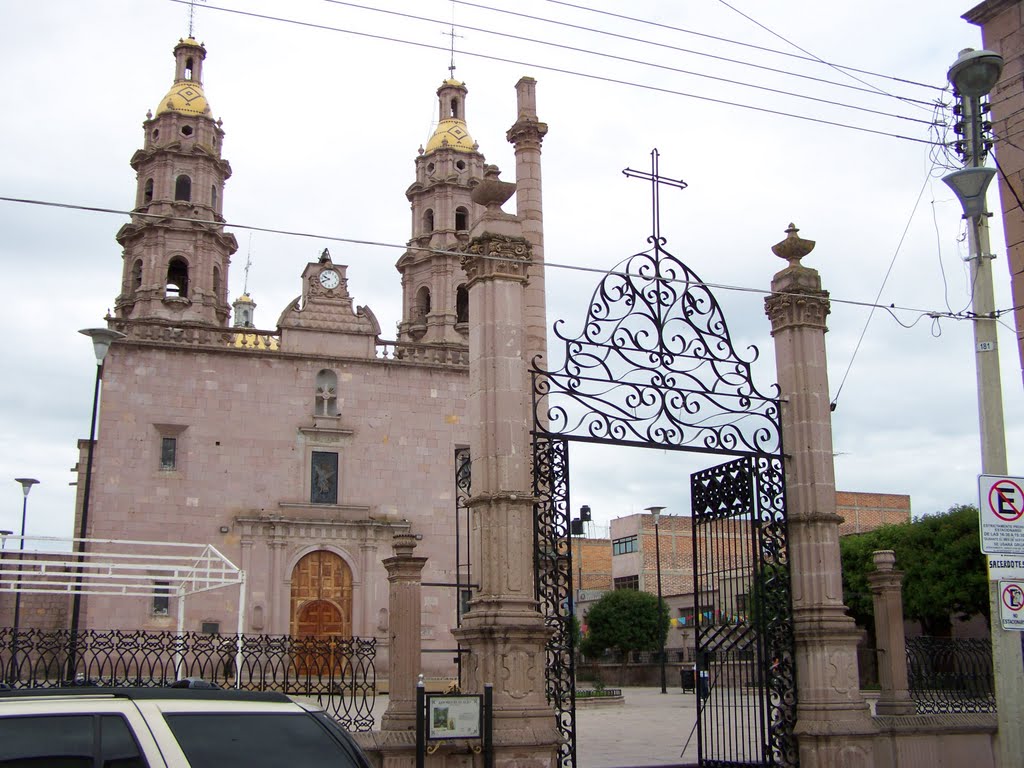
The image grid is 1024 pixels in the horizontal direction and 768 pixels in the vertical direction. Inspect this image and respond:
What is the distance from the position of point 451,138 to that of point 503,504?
112 ft

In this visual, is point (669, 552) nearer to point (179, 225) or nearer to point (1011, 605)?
point (179, 225)

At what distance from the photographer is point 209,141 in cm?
4084

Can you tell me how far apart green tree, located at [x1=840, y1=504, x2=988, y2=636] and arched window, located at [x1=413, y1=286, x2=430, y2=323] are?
19.3 metres

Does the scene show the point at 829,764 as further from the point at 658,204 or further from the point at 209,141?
the point at 209,141

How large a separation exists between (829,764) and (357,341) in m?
27.1

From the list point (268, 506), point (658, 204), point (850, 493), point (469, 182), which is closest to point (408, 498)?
point (268, 506)

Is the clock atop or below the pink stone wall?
atop

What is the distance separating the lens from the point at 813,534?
13359mm

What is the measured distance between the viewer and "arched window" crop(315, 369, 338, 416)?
119 ft

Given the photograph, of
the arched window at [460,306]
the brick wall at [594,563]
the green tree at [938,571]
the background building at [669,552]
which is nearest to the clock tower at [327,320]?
the arched window at [460,306]

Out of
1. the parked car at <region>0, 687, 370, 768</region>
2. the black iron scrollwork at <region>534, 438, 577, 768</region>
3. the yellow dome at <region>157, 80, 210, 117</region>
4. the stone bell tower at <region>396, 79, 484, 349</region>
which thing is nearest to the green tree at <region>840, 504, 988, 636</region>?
the stone bell tower at <region>396, 79, 484, 349</region>

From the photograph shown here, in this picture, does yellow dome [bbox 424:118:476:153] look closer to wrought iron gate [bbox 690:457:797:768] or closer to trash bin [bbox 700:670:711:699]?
wrought iron gate [bbox 690:457:797:768]

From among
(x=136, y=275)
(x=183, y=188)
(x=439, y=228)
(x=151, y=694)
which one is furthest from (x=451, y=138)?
(x=151, y=694)

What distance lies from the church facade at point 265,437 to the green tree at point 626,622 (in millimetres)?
14053
